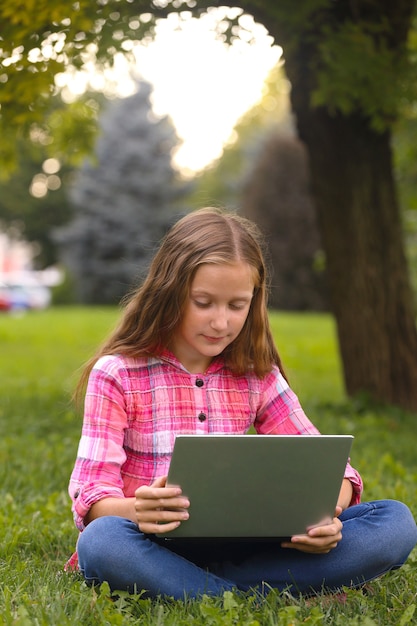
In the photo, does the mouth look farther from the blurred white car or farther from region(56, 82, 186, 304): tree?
the blurred white car

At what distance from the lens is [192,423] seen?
9.58 ft

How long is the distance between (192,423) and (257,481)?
0.49 metres

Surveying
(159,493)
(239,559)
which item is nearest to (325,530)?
(239,559)

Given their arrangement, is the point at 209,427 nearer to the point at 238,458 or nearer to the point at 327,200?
the point at 238,458

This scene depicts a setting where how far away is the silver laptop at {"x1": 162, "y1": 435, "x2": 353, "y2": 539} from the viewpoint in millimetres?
2404

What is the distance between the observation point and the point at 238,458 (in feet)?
7.95

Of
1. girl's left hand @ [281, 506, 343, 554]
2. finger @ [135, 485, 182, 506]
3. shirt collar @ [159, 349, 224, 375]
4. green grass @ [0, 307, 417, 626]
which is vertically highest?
shirt collar @ [159, 349, 224, 375]

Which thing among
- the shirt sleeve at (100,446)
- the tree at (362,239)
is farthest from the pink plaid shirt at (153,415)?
the tree at (362,239)

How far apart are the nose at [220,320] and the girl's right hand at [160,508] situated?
55 cm

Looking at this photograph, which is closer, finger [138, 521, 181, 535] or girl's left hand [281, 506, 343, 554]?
finger [138, 521, 181, 535]

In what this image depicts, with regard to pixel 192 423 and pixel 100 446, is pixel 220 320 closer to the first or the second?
pixel 192 423

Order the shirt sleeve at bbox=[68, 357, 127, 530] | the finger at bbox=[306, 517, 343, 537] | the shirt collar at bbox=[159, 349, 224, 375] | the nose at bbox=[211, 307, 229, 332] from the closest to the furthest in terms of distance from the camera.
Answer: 1. the finger at bbox=[306, 517, 343, 537]
2. the shirt sleeve at bbox=[68, 357, 127, 530]
3. the nose at bbox=[211, 307, 229, 332]
4. the shirt collar at bbox=[159, 349, 224, 375]

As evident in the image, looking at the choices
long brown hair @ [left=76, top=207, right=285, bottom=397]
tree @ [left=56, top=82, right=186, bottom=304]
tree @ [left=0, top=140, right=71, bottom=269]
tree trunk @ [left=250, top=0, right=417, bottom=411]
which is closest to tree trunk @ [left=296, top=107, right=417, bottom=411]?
tree trunk @ [left=250, top=0, right=417, bottom=411]

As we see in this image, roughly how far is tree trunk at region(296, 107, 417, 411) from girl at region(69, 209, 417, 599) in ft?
12.7
